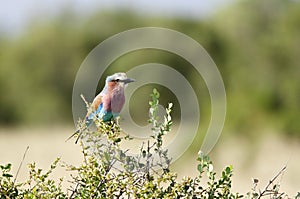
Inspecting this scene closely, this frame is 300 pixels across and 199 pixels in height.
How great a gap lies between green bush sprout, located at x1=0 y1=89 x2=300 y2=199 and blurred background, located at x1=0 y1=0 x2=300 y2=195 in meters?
5.90

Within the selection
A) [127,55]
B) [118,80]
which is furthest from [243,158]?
[127,55]

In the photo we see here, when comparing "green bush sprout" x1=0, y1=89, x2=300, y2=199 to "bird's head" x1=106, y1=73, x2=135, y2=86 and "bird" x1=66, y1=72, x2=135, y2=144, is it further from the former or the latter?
"bird's head" x1=106, y1=73, x2=135, y2=86

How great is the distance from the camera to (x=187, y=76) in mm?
22562

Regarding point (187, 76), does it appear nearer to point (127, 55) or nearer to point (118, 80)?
→ point (127, 55)

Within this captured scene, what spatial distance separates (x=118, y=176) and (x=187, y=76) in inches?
778

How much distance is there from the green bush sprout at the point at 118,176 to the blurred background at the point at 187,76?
5.90 metres

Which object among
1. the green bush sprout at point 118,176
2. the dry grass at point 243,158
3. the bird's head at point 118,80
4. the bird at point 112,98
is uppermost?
the dry grass at point 243,158

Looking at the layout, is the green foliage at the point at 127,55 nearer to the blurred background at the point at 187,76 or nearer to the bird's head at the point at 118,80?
the blurred background at the point at 187,76

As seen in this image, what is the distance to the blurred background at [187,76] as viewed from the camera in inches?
480

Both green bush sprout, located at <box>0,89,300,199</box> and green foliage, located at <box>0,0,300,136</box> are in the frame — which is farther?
green foliage, located at <box>0,0,300,136</box>

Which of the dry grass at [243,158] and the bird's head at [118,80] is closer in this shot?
the bird's head at [118,80]

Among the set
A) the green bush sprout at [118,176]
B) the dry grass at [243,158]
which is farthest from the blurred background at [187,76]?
the green bush sprout at [118,176]

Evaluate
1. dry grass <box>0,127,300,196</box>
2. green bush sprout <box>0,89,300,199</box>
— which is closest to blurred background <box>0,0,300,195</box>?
dry grass <box>0,127,300,196</box>

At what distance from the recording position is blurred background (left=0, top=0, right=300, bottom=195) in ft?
40.0
